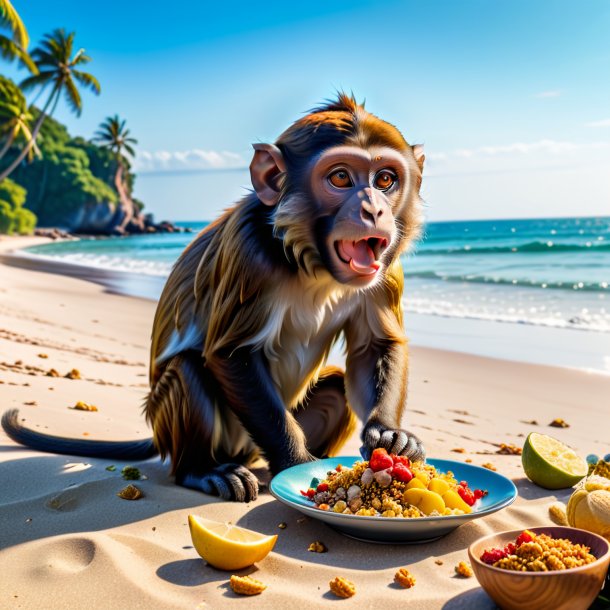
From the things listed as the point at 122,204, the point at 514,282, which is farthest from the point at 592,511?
the point at 122,204

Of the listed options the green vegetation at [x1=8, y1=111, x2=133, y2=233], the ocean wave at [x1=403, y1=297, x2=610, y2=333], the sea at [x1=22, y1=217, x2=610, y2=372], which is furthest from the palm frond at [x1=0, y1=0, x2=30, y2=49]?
the green vegetation at [x1=8, y1=111, x2=133, y2=233]

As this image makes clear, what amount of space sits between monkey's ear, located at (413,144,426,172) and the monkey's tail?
195 centimetres

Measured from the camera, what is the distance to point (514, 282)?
20719mm

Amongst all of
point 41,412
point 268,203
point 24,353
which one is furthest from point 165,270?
point 268,203

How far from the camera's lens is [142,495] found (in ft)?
→ 11.7

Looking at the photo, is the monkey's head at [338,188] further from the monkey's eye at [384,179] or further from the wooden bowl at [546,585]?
the wooden bowl at [546,585]

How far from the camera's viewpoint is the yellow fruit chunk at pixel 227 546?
2.75 m

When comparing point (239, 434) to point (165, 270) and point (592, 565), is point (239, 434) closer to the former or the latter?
point (592, 565)

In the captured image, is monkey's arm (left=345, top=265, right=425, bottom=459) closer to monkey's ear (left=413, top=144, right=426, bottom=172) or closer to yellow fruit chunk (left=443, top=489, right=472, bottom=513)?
monkey's ear (left=413, top=144, right=426, bottom=172)

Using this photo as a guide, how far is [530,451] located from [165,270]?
23140 millimetres

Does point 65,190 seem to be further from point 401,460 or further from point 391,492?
point 391,492

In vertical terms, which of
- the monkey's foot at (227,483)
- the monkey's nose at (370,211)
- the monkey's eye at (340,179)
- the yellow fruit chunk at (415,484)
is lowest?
the monkey's foot at (227,483)

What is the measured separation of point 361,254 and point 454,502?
3.48ft

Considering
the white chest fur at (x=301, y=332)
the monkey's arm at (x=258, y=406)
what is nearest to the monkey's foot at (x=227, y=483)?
the monkey's arm at (x=258, y=406)
